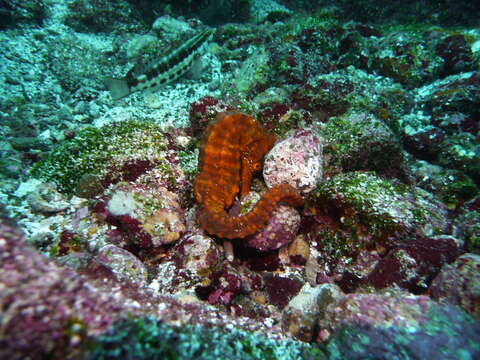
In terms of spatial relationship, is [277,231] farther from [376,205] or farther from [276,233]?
[376,205]

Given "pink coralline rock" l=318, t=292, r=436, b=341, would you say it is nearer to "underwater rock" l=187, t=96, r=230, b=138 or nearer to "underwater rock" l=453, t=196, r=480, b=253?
"underwater rock" l=453, t=196, r=480, b=253

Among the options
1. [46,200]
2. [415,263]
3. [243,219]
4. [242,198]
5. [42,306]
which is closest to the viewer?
[42,306]

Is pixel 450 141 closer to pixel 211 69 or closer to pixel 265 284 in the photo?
pixel 265 284

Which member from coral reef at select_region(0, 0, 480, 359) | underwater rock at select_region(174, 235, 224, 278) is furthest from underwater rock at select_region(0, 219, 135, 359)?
underwater rock at select_region(174, 235, 224, 278)

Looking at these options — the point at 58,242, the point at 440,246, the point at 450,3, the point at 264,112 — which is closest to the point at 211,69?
the point at 264,112

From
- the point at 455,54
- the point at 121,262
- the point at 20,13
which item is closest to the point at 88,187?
the point at 121,262

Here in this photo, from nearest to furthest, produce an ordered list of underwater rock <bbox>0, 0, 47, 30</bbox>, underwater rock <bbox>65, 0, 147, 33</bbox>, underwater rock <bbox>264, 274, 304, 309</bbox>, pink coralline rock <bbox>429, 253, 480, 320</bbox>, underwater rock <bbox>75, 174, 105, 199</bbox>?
1. pink coralline rock <bbox>429, 253, 480, 320</bbox>
2. underwater rock <bbox>264, 274, 304, 309</bbox>
3. underwater rock <bbox>75, 174, 105, 199</bbox>
4. underwater rock <bbox>0, 0, 47, 30</bbox>
5. underwater rock <bbox>65, 0, 147, 33</bbox>

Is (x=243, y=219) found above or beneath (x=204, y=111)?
beneath
